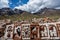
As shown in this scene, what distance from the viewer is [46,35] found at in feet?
27.9

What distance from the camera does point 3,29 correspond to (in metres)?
9.24

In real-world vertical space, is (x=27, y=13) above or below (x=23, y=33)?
above

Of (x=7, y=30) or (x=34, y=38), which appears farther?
(x=7, y=30)

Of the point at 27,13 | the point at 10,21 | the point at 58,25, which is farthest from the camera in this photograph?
the point at 27,13

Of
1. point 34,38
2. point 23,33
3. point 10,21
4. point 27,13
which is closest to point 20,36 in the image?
point 23,33

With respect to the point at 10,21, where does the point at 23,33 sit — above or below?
below

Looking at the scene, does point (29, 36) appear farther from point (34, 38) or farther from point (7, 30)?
point (7, 30)

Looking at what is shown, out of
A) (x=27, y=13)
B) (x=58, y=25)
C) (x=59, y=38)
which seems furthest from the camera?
(x=27, y=13)

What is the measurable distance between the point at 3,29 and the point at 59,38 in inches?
154

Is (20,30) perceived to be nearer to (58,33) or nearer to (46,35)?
(46,35)

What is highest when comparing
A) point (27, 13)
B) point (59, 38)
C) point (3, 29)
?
point (27, 13)

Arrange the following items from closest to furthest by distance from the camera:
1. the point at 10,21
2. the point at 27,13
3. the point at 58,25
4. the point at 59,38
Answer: the point at 59,38
the point at 58,25
the point at 10,21
the point at 27,13

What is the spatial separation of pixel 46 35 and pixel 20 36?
172 cm

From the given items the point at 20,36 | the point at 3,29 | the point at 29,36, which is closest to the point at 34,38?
the point at 29,36
